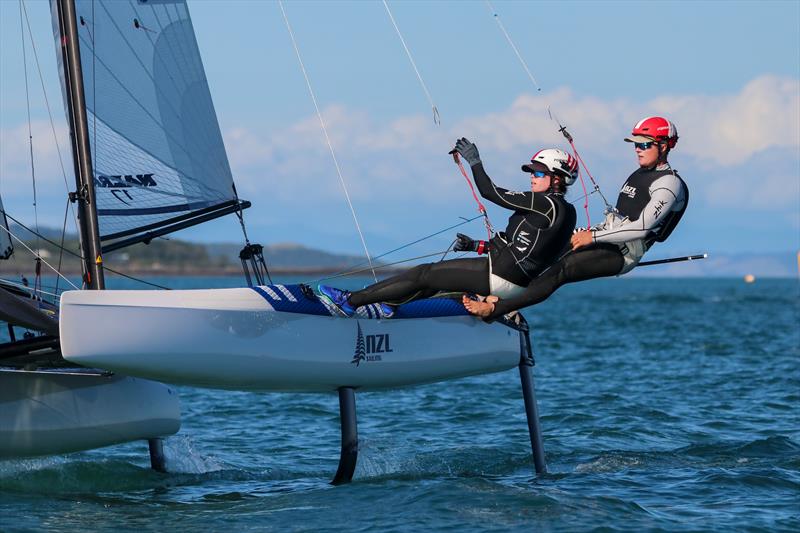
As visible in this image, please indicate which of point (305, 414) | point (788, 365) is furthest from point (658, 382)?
point (305, 414)

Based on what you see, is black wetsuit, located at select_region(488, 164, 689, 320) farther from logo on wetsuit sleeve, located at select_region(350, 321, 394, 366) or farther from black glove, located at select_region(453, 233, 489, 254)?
logo on wetsuit sleeve, located at select_region(350, 321, 394, 366)

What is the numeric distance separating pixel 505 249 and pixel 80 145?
2.90 meters

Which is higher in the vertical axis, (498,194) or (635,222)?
(498,194)

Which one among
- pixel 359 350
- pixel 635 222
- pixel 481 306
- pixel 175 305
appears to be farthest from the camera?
pixel 481 306

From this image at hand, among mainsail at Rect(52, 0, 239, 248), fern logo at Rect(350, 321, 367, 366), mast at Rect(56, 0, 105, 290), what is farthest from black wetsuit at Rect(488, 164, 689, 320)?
mast at Rect(56, 0, 105, 290)

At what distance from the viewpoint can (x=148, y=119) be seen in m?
9.12

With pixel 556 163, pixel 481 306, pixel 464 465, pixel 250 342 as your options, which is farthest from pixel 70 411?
pixel 556 163

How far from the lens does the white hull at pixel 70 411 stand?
28.1ft

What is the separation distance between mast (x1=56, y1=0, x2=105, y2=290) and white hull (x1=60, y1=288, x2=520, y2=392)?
1112mm

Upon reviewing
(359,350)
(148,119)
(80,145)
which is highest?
(148,119)

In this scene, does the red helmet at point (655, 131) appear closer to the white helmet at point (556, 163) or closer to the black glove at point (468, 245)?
the white helmet at point (556, 163)

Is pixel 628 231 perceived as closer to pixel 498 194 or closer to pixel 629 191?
pixel 629 191

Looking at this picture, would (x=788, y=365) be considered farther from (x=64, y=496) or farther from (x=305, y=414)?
(x=64, y=496)

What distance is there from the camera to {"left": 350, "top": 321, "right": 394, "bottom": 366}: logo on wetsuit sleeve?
8.16 m
